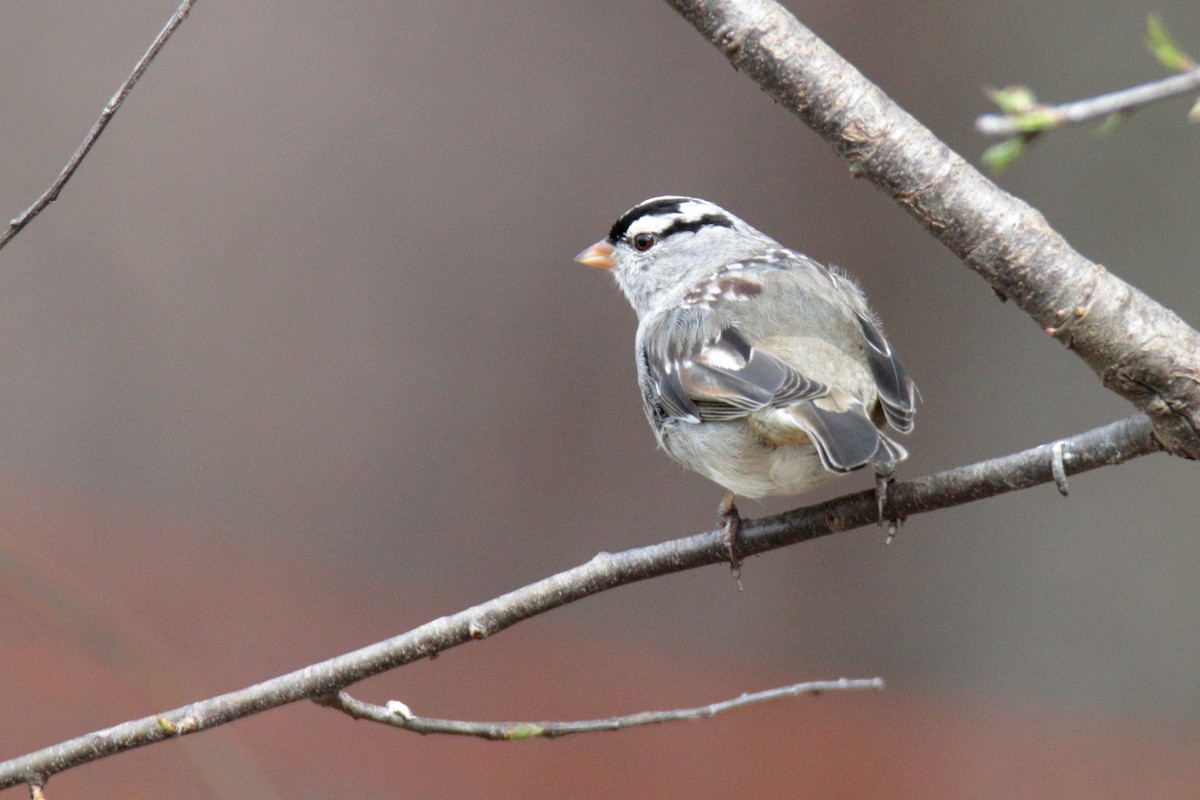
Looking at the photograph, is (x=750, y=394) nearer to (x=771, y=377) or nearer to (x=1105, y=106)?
(x=771, y=377)

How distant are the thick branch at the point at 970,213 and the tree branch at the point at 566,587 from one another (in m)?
0.11

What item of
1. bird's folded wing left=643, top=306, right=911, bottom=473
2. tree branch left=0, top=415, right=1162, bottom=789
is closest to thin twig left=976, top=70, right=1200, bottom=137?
tree branch left=0, top=415, right=1162, bottom=789

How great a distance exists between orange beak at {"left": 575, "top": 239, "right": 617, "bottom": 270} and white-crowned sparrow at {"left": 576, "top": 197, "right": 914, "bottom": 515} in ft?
1.18

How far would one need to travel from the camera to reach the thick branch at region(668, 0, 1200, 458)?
1.66 metres

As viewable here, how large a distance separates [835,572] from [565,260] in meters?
1.73

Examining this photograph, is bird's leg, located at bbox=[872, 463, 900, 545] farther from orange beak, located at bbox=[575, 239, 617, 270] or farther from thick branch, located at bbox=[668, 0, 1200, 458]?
orange beak, located at bbox=[575, 239, 617, 270]

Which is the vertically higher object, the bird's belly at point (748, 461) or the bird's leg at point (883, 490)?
the bird's belly at point (748, 461)

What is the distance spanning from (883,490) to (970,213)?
1.80 ft

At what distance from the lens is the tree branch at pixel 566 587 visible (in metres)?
1.79

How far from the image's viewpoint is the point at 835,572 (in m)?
4.68

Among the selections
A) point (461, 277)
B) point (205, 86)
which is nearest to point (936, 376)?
point (461, 277)

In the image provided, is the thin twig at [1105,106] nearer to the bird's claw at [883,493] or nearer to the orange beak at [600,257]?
the bird's claw at [883,493]

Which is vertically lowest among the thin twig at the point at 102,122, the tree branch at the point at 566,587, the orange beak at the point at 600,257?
the tree branch at the point at 566,587

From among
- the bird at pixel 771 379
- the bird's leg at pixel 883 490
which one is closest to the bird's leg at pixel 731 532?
the bird at pixel 771 379
